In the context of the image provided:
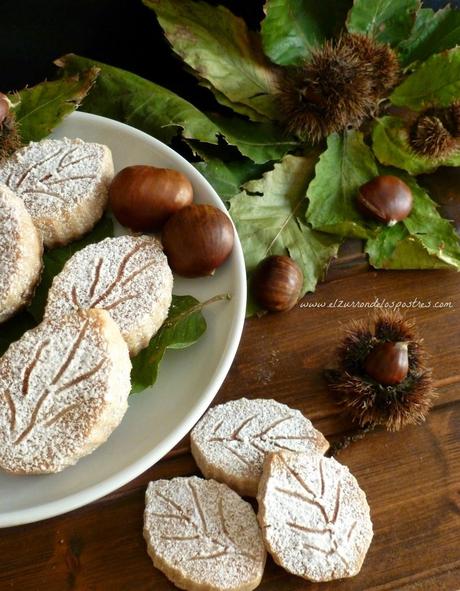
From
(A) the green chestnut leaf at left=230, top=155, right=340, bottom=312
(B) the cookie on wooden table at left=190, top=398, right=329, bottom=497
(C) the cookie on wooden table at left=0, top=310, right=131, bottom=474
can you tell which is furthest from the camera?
(A) the green chestnut leaf at left=230, top=155, right=340, bottom=312

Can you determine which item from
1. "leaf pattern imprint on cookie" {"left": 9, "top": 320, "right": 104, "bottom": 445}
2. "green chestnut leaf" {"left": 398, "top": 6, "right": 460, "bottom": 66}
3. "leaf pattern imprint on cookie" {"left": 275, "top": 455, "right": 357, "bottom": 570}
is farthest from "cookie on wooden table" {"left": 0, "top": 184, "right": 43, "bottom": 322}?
"green chestnut leaf" {"left": 398, "top": 6, "right": 460, "bottom": 66}

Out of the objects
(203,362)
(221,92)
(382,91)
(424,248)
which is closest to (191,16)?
(221,92)

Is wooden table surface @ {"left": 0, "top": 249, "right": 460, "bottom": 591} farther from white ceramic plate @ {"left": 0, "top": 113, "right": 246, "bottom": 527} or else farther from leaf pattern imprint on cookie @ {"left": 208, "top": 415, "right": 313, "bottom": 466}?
white ceramic plate @ {"left": 0, "top": 113, "right": 246, "bottom": 527}

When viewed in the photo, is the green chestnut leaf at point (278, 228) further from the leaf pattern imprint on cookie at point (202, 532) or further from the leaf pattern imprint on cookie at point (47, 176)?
the leaf pattern imprint on cookie at point (202, 532)

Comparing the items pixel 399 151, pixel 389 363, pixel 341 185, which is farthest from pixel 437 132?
pixel 389 363

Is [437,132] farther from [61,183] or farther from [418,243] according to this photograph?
[61,183]

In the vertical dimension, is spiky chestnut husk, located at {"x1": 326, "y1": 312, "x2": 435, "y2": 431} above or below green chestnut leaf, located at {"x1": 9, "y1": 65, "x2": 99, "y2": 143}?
below

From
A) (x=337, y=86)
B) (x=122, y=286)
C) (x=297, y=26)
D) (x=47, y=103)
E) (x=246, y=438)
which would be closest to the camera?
(x=122, y=286)
